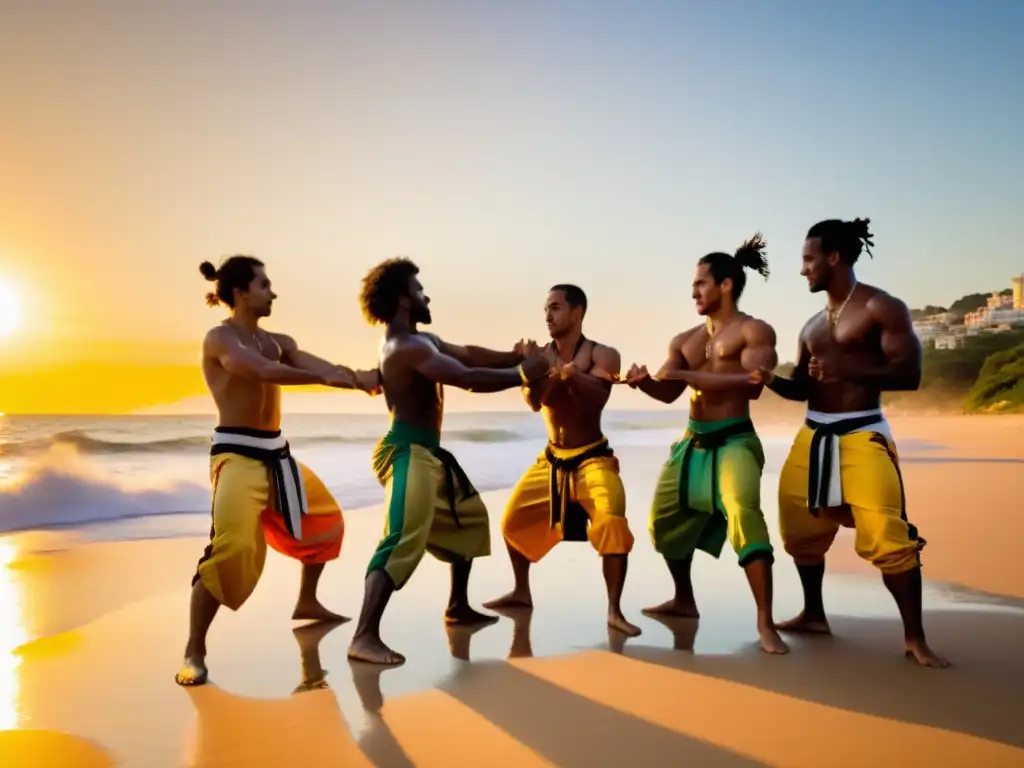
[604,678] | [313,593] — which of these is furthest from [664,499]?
[313,593]

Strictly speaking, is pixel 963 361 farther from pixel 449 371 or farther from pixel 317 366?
pixel 317 366

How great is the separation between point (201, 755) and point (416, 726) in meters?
0.81

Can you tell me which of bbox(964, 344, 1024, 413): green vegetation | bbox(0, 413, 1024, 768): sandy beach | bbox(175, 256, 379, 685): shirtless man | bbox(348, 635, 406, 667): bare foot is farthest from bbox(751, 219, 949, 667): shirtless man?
bbox(964, 344, 1024, 413): green vegetation

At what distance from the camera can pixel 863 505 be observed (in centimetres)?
451

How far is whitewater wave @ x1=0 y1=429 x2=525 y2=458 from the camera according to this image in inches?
1038

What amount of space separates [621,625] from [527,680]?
0.97 metres

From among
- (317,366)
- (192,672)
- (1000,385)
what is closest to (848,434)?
(317,366)

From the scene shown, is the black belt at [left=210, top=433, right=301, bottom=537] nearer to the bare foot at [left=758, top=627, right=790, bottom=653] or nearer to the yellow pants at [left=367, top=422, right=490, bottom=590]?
the yellow pants at [left=367, top=422, right=490, bottom=590]

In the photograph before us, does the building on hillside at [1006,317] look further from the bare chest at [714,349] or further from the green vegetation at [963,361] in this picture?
the bare chest at [714,349]

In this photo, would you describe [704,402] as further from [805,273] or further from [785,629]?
[785,629]

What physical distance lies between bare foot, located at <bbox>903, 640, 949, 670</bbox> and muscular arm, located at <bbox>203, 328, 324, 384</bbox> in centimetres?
321

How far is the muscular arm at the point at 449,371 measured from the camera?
4816 mm

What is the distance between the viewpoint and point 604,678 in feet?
13.6

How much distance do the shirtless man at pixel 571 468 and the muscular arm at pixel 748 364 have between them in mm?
585
